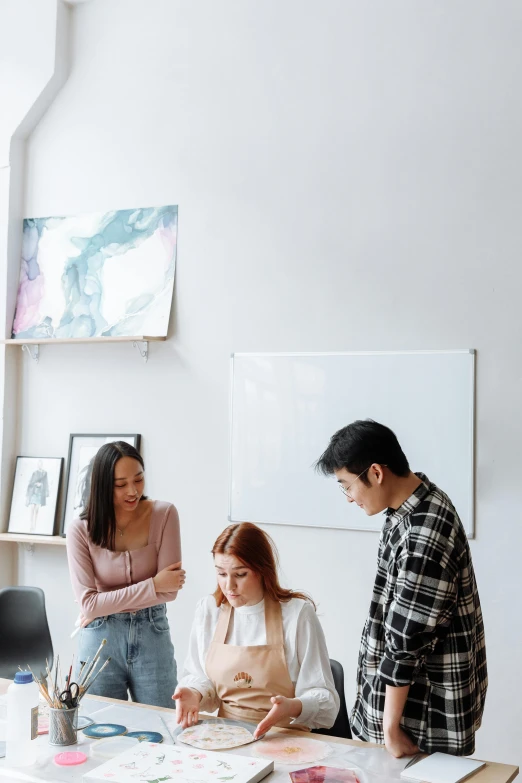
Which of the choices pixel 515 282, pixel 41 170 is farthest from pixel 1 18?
pixel 515 282

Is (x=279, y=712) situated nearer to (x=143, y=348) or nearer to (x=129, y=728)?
(x=129, y=728)

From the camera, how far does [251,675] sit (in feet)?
7.25

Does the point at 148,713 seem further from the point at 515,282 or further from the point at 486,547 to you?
the point at 515,282

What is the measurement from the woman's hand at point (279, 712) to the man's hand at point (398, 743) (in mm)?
256

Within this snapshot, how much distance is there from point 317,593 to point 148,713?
135 cm

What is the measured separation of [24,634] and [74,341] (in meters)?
1.34

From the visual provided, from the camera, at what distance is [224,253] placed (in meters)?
3.67

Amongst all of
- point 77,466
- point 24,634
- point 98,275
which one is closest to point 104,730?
point 24,634

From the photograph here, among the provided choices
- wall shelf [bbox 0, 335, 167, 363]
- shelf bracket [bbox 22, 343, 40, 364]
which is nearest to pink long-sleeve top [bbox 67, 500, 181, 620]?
wall shelf [bbox 0, 335, 167, 363]

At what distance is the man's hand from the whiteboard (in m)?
1.37

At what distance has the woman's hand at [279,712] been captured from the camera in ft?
6.46

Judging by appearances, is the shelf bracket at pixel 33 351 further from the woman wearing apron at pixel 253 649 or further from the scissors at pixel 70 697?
the scissors at pixel 70 697

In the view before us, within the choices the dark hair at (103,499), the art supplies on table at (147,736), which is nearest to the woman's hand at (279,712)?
the art supplies on table at (147,736)

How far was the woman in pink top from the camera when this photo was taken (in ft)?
8.61
